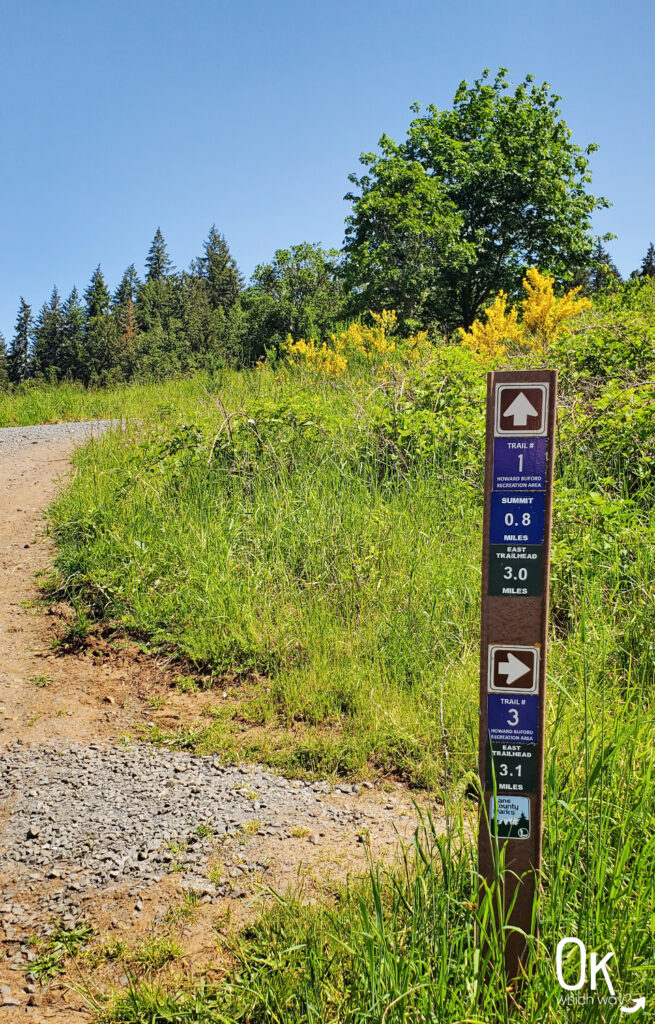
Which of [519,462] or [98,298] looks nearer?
[519,462]

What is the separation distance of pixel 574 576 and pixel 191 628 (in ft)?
7.33

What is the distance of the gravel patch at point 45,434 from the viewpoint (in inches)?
326

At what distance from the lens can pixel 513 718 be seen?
5.40ft

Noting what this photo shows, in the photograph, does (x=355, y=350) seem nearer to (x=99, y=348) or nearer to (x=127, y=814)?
(x=127, y=814)

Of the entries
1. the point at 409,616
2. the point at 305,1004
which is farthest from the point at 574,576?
the point at 305,1004

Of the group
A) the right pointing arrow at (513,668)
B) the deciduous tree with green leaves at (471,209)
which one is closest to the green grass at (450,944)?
the right pointing arrow at (513,668)

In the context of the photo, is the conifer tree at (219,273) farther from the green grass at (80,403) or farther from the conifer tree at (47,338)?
the green grass at (80,403)

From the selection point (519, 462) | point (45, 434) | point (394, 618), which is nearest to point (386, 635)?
point (394, 618)

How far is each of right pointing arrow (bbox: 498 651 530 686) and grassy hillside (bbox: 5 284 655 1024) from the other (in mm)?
300

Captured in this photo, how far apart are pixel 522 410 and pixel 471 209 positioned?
2519 cm

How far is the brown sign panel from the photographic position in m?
1.65

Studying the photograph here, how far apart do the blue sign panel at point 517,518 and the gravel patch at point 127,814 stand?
1.61 m

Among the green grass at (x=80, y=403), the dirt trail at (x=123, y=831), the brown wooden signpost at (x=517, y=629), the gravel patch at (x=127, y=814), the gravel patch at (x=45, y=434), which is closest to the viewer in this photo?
the brown wooden signpost at (x=517, y=629)

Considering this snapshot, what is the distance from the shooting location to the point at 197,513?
16.8 ft
